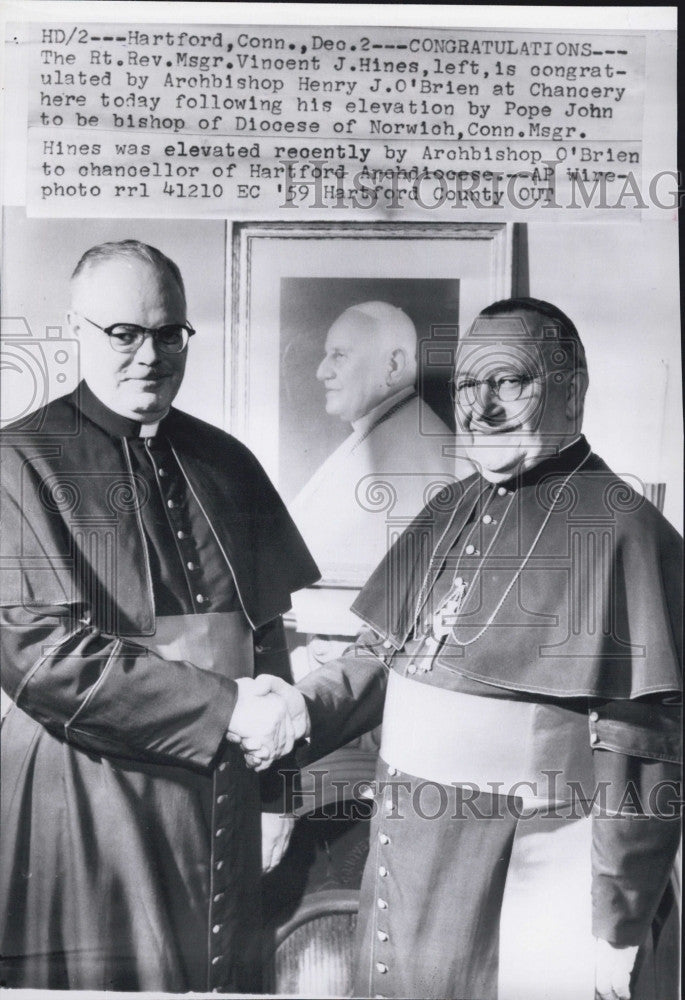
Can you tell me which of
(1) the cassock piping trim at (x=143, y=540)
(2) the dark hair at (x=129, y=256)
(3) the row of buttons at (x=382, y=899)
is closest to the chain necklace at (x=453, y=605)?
(3) the row of buttons at (x=382, y=899)

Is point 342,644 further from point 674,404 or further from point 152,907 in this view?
point 674,404

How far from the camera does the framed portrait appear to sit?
7.53 feet

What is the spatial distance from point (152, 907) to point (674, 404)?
1.63 metres

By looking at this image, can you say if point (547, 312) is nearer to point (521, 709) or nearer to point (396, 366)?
point (396, 366)

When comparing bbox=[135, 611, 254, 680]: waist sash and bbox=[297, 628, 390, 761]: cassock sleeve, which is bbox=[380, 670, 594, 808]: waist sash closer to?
bbox=[297, 628, 390, 761]: cassock sleeve

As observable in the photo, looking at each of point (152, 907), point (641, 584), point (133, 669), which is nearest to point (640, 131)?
point (641, 584)

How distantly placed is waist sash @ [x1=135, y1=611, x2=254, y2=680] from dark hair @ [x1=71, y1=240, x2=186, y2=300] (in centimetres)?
73

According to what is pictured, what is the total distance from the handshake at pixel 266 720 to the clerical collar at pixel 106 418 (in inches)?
23.7

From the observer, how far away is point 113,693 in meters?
2.18

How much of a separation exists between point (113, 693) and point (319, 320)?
37.3 inches

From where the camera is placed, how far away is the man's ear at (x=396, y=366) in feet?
7.54

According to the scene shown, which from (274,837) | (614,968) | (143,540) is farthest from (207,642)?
(614,968)

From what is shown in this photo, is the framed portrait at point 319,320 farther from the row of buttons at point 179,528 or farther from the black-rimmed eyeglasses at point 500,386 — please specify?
the row of buttons at point 179,528

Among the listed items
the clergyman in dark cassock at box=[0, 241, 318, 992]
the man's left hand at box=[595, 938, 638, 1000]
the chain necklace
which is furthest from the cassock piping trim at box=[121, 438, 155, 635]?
the man's left hand at box=[595, 938, 638, 1000]
